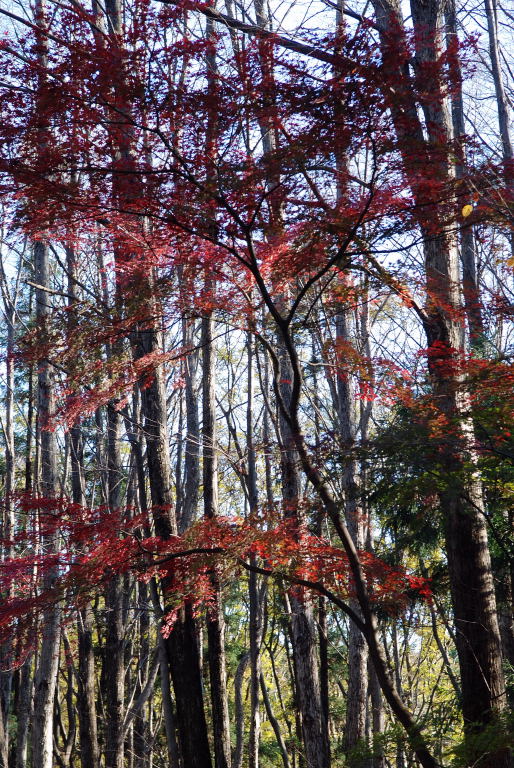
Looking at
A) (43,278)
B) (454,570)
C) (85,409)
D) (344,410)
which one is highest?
(43,278)

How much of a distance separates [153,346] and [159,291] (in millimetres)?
1495

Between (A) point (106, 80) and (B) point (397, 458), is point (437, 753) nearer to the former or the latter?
(B) point (397, 458)

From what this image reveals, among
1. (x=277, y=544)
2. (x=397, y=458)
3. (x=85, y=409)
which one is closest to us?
(x=397, y=458)

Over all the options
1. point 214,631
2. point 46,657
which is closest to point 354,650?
point 214,631

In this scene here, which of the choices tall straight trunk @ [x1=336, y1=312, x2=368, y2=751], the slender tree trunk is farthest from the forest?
tall straight trunk @ [x1=336, y1=312, x2=368, y2=751]

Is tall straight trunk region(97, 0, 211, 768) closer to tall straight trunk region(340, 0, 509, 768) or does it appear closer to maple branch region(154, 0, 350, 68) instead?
maple branch region(154, 0, 350, 68)

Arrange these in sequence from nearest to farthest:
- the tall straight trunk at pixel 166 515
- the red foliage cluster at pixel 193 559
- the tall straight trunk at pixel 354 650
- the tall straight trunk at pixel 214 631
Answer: the red foliage cluster at pixel 193 559
the tall straight trunk at pixel 166 515
the tall straight trunk at pixel 214 631
the tall straight trunk at pixel 354 650

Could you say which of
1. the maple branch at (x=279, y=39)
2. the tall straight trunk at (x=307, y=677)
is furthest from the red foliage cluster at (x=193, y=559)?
the maple branch at (x=279, y=39)

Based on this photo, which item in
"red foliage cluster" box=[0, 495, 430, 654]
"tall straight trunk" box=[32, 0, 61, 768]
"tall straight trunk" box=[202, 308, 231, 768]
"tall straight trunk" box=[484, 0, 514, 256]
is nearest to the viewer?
"red foliage cluster" box=[0, 495, 430, 654]

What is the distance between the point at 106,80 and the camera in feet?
Answer: 14.4

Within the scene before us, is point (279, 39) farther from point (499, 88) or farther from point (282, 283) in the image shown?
point (499, 88)

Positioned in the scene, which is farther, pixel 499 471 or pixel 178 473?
pixel 178 473

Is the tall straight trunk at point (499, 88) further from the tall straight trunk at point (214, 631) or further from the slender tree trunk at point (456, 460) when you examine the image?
the tall straight trunk at point (214, 631)

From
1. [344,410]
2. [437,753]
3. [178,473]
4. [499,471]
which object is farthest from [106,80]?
[178,473]
